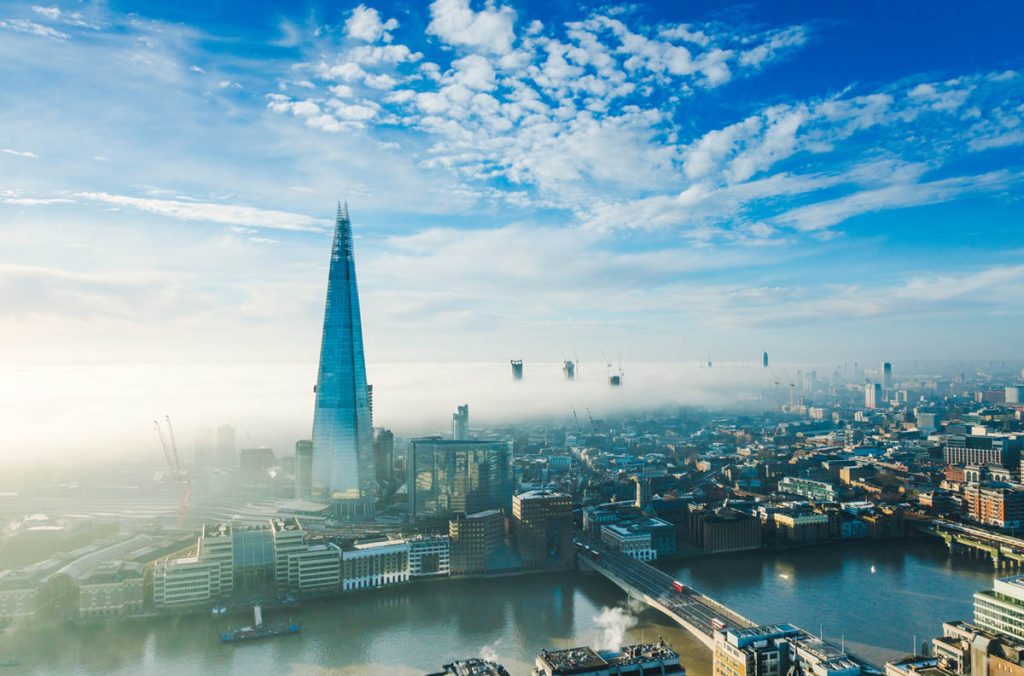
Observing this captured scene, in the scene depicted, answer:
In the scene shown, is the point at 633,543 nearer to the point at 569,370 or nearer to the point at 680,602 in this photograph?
→ the point at 680,602

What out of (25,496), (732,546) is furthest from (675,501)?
(25,496)

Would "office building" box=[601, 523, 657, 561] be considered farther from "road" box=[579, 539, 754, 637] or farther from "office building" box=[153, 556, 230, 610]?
"office building" box=[153, 556, 230, 610]

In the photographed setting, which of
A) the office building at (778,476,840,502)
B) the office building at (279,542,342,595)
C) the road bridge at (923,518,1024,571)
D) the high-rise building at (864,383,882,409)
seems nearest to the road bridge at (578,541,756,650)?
the office building at (279,542,342,595)

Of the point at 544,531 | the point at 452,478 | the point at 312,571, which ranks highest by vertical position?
the point at 452,478

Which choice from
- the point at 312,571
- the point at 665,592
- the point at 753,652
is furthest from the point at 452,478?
the point at 753,652

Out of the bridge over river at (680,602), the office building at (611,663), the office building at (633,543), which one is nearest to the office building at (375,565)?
the bridge over river at (680,602)
